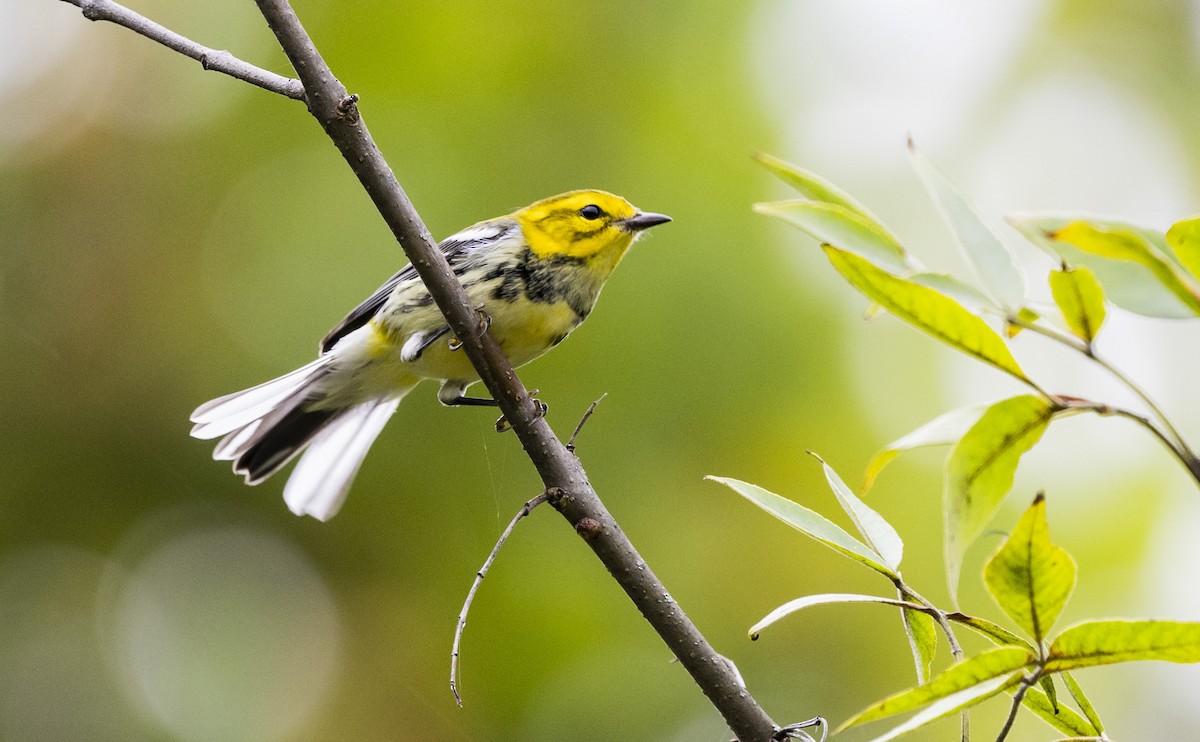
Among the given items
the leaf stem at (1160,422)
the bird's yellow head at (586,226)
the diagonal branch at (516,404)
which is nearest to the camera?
the leaf stem at (1160,422)

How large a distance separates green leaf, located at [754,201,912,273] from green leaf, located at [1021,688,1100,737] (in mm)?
466

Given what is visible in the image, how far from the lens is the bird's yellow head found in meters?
3.15

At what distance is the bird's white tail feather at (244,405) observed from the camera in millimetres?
3105

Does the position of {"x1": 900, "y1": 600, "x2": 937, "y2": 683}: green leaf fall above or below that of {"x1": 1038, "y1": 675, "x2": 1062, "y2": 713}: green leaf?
above

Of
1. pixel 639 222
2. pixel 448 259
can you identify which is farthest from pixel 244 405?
pixel 639 222

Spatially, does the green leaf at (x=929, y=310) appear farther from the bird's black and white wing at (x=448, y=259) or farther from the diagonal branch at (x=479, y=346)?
the bird's black and white wing at (x=448, y=259)

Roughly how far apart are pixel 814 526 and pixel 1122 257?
422mm

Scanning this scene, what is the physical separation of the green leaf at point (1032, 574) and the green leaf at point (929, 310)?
0.15 metres

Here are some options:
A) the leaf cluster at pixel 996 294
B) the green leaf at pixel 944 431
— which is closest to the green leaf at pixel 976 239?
the leaf cluster at pixel 996 294

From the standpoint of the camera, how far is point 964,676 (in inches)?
34.3

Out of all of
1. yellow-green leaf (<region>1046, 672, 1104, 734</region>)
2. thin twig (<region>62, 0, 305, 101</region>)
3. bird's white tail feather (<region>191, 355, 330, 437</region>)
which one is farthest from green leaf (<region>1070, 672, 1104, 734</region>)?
bird's white tail feather (<region>191, 355, 330, 437</region>)

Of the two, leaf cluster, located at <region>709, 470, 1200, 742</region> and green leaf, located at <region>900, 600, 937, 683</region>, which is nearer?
leaf cluster, located at <region>709, 470, 1200, 742</region>

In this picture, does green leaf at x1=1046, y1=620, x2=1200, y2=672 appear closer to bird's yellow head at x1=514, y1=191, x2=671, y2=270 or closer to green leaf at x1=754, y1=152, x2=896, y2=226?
green leaf at x1=754, y1=152, x2=896, y2=226

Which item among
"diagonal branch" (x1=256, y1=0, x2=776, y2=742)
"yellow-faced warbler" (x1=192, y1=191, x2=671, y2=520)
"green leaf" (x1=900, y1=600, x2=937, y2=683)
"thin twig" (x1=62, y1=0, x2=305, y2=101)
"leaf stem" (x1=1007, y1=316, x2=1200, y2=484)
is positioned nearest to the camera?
"leaf stem" (x1=1007, y1=316, x2=1200, y2=484)
